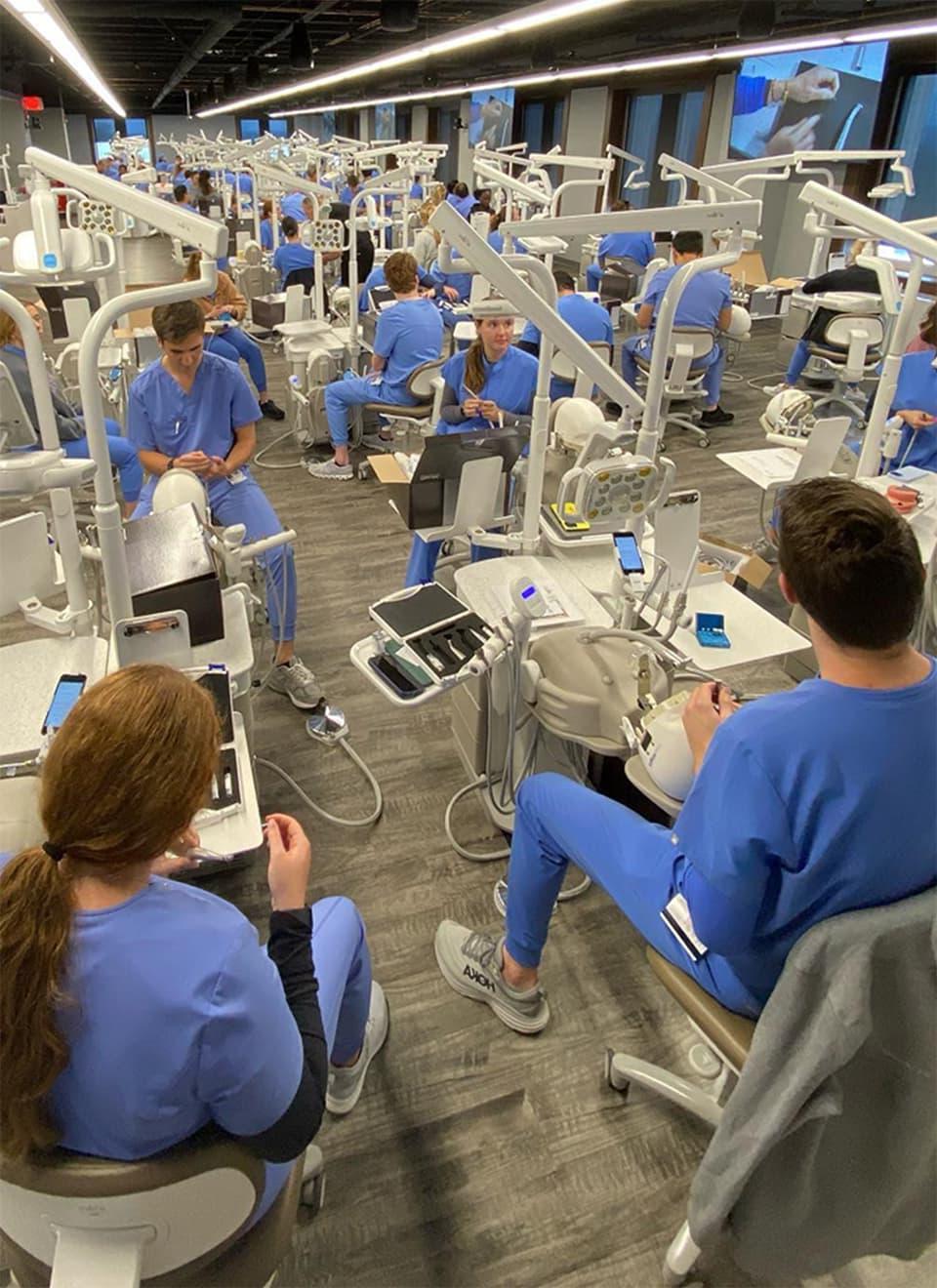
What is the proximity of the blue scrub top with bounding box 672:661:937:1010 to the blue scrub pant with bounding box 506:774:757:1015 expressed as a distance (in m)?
0.26

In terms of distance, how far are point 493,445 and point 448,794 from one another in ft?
3.62

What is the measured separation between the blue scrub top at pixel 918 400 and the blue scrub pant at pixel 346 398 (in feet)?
7.96

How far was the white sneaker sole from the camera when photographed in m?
2.11

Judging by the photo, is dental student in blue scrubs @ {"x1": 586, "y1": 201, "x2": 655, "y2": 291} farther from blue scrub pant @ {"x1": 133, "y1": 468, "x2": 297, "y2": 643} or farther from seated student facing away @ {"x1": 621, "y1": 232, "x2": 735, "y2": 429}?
→ blue scrub pant @ {"x1": 133, "y1": 468, "x2": 297, "y2": 643}

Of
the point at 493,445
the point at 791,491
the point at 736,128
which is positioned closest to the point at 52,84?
the point at 736,128

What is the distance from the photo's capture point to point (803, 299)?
19.1 feet

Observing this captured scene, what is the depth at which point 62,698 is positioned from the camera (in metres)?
1.84

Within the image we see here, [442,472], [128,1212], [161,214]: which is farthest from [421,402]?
[128,1212]

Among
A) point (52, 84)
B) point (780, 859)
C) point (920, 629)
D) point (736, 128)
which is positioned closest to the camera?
point (780, 859)

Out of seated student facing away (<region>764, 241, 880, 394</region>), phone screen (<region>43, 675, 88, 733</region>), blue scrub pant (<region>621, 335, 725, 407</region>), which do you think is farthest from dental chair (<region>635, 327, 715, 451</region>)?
phone screen (<region>43, 675, 88, 733</region>)

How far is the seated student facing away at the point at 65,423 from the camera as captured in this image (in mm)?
3186

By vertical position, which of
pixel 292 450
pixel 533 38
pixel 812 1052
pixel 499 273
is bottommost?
pixel 292 450

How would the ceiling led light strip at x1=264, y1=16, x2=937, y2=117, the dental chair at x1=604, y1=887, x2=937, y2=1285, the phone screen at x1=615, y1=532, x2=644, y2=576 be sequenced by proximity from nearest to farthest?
1. the dental chair at x1=604, y1=887, x2=937, y2=1285
2. the phone screen at x1=615, y1=532, x2=644, y2=576
3. the ceiling led light strip at x1=264, y1=16, x2=937, y2=117

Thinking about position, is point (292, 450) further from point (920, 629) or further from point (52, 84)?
point (52, 84)
